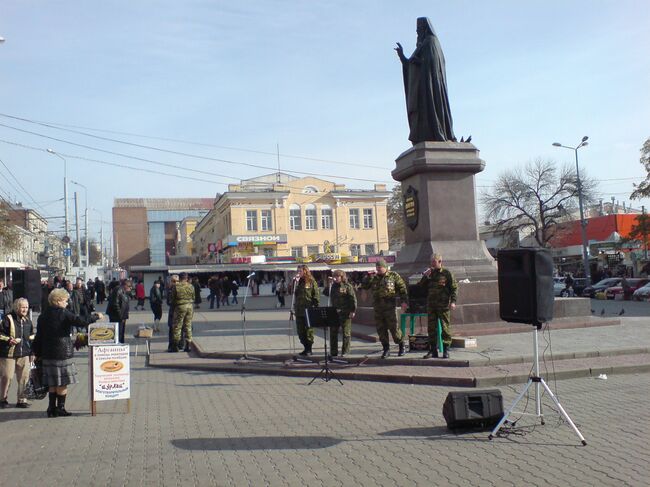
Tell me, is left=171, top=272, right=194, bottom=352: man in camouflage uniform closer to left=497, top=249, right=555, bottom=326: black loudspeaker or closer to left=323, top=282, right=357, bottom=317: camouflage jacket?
left=323, top=282, right=357, bottom=317: camouflage jacket

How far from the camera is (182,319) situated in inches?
608

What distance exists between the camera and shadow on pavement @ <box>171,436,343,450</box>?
266 inches

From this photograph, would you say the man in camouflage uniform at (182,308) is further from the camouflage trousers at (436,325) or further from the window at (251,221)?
the window at (251,221)

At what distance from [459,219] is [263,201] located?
4810cm

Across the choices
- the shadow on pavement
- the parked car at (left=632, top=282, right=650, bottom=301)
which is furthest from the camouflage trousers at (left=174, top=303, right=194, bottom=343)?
the parked car at (left=632, top=282, right=650, bottom=301)

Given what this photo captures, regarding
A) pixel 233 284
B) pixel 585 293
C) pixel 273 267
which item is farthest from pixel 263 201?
→ pixel 585 293

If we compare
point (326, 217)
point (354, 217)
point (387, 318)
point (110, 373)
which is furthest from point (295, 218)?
point (110, 373)

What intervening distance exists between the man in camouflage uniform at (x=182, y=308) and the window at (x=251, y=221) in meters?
47.8

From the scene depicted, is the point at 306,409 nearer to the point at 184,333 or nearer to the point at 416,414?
the point at 416,414

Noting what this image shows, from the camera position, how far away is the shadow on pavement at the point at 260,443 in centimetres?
676

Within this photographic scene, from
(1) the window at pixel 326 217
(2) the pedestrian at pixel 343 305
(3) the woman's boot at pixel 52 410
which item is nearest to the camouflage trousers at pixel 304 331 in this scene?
(2) the pedestrian at pixel 343 305

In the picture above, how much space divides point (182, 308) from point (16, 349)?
5.95 m

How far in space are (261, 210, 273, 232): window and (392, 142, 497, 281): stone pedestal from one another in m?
47.5

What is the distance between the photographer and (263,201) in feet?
209
